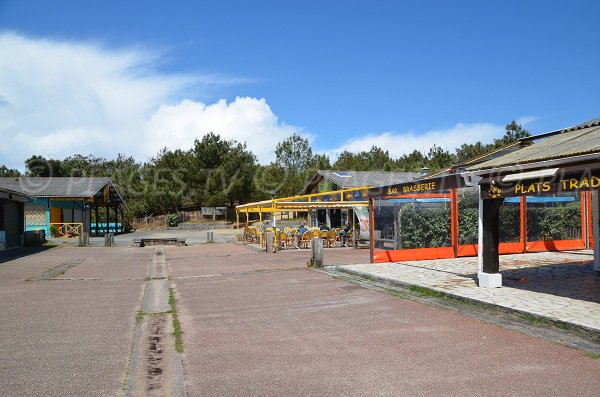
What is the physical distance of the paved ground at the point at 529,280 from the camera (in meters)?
7.32

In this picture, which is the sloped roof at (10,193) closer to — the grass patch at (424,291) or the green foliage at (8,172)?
the grass patch at (424,291)

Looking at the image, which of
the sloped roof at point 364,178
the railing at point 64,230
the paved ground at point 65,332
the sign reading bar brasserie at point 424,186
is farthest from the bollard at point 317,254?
the railing at point 64,230

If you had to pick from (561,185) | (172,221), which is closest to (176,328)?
(561,185)

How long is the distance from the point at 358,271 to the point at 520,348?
22.0 ft

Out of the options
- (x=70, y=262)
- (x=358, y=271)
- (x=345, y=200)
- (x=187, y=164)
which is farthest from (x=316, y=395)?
(x=187, y=164)

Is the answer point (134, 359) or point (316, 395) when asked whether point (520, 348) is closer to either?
point (316, 395)

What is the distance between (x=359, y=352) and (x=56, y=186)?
3610cm

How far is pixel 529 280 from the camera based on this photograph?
1018 centimetres

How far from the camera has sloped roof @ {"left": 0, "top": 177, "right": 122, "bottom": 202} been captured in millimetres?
34094

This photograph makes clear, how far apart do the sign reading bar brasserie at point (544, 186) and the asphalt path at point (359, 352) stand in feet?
8.30

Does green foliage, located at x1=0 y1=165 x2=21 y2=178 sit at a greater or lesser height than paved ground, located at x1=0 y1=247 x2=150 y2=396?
greater

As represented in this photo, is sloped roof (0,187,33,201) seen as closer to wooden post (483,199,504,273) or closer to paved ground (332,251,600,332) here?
paved ground (332,251,600,332)

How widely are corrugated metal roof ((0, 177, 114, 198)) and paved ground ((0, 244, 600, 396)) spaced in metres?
26.2

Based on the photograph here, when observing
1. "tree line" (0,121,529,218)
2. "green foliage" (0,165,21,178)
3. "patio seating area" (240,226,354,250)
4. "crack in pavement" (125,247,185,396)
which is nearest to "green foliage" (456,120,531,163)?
"tree line" (0,121,529,218)
